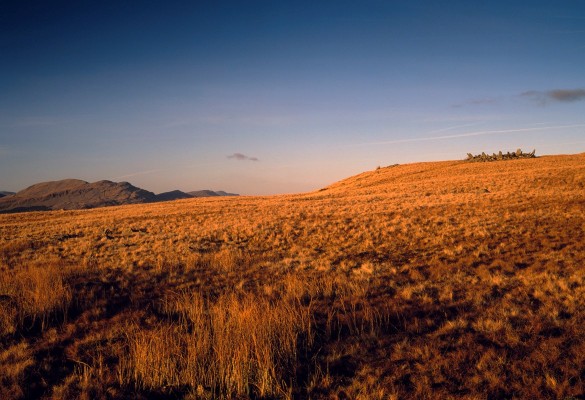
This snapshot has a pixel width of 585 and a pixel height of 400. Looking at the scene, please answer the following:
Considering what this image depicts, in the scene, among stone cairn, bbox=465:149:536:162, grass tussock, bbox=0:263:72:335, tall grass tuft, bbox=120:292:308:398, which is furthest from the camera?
stone cairn, bbox=465:149:536:162

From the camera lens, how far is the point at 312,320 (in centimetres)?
669

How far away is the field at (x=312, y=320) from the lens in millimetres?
4570

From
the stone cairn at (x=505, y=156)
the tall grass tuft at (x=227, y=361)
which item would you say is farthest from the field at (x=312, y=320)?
the stone cairn at (x=505, y=156)

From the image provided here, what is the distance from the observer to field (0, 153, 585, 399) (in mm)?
4570

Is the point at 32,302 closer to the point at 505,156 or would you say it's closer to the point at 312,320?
the point at 312,320

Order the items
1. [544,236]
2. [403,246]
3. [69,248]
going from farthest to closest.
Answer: [69,248] < [403,246] < [544,236]

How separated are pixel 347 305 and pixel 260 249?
26.7 ft

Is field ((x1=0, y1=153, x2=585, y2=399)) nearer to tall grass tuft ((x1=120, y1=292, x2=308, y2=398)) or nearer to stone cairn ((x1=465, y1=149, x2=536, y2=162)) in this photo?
tall grass tuft ((x1=120, y1=292, x2=308, y2=398))

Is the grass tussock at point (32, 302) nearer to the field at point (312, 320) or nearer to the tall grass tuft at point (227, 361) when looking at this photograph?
the field at point (312, 320)

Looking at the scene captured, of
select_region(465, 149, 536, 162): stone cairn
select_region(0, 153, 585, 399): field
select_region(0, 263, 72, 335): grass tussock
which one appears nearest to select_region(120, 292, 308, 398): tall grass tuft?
select_region(0, 153, 585, 399): field

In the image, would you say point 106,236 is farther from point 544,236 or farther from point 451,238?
point 544,236

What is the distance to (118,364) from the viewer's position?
5.23 metres

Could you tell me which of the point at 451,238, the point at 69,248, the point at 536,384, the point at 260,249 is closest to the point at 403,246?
the point at 451,238

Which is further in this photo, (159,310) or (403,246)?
(403,246)
